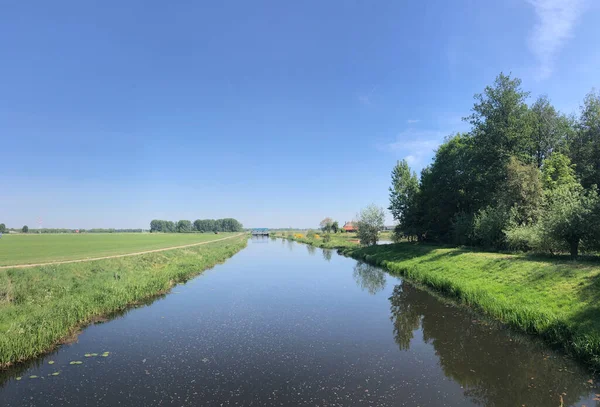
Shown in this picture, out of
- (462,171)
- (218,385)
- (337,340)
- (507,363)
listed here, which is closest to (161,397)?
(218,385)

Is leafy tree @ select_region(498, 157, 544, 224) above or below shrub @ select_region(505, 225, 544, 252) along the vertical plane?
above

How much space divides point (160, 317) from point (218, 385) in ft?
35.2

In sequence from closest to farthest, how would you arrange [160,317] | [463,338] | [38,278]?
[463,338], [160,317], [38,278]

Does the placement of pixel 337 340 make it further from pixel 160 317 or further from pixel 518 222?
pixel 518 222

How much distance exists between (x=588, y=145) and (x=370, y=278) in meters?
34.9

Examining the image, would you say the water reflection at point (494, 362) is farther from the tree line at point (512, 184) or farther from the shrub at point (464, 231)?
the shrub at point (464, 231)

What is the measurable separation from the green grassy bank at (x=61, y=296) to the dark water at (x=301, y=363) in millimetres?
1099

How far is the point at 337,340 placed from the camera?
15.0 metres

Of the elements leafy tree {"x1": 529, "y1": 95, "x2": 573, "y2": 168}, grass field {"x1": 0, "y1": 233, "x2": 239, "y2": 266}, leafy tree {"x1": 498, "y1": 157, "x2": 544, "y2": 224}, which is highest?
leafy tree {"x1": 529, "y1": 95, "x2": 573, "y2": 168}

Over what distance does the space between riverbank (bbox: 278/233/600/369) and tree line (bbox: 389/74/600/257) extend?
313cm

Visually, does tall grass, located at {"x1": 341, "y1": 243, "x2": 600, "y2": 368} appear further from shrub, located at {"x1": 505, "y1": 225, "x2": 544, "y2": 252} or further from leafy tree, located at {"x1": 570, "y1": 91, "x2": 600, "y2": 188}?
leafy tree, located at {"x1": 570, "y1": 91, "x2": 600, "y2": 188}

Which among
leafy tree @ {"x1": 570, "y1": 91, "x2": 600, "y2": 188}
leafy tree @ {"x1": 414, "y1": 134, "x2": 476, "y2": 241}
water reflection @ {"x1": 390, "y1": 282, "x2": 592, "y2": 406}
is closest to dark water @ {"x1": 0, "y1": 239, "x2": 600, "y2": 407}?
water reflection @ {"x1": 390, "y1": 282, "x2": 592, "y2": 406}

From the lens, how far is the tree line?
22.9m

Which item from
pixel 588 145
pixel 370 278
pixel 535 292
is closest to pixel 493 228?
pixel 370 278
